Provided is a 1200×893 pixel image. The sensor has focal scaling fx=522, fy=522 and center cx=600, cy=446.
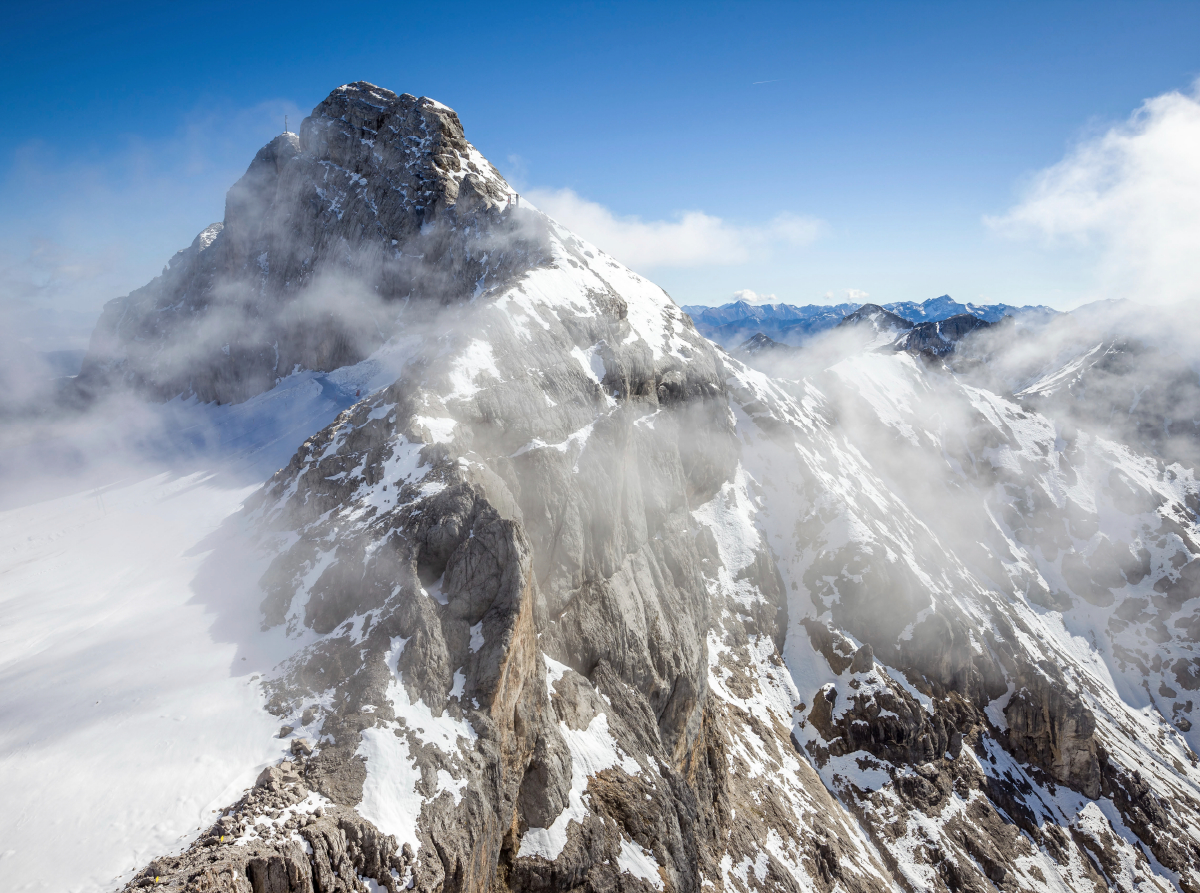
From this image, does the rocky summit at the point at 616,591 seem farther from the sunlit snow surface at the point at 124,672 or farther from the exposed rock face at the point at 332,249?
the sunlit snow surface at the point at 124,672

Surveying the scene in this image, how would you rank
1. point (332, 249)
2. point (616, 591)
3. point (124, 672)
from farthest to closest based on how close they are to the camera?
1. point (332, 249)
2. point (616, 591)
3. point (124, 672)

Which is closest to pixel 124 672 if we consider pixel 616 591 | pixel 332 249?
pixel 616 591

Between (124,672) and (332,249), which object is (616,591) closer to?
(124,672)

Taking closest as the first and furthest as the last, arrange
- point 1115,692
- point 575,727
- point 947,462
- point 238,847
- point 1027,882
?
1. point 238,847
2. point 575,727
3. point 1027,882
4. point 1115,692
5. point 947,462

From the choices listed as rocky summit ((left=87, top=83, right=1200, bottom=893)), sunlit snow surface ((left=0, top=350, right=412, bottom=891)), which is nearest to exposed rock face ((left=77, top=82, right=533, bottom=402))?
rocky summit ((left=87, top=83, right=1200, bottom=893))

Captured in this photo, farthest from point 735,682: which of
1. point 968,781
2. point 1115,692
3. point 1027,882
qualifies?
point 1115,692

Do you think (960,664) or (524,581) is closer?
(524,581)

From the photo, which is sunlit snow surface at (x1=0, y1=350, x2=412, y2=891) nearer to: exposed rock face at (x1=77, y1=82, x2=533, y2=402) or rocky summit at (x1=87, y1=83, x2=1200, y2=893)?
rocky summit at (x1=87, y1=83, x2=1200, y2=893)

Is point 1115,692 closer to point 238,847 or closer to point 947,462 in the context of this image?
point 947,462
